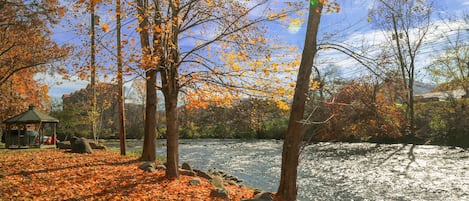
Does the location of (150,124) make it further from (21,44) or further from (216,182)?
(21,44)

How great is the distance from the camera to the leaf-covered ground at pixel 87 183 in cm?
704

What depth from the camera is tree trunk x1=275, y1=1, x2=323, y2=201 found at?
723 cm

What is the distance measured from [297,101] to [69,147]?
38.6 ft

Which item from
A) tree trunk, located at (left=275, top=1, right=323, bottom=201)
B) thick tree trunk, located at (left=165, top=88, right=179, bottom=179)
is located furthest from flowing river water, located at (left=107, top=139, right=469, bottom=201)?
thick tree trunk, located at (left=165, top=88, right=179, bottom=179)

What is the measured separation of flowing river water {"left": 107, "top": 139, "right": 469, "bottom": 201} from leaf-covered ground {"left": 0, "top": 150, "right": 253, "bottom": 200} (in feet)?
12.1

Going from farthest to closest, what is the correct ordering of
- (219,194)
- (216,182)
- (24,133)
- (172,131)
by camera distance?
1. (24,133)
2. (216,182)
3. (172,131)
4. (219,194)

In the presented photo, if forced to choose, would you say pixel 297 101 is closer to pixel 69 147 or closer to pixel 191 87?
pixel 191 87

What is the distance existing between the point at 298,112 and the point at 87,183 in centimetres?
494

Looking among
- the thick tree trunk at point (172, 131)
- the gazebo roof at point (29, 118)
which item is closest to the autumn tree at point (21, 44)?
the gazebo roof at point (29, 118)

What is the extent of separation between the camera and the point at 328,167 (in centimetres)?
1565

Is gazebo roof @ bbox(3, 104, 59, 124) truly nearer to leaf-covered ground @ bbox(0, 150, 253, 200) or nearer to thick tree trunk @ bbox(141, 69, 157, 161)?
leaf-covered ground @ bbox(0, 150, 253, 200)

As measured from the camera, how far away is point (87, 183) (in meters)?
7.96

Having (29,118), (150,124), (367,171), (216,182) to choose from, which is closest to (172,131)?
(216,182)

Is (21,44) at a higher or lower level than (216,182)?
higher
